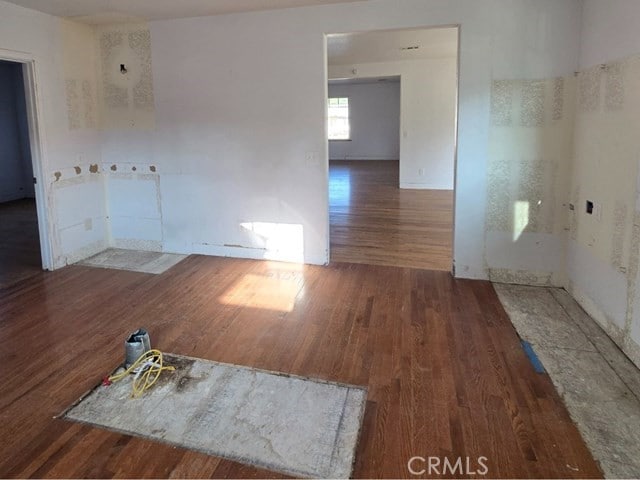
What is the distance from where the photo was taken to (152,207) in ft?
17.3

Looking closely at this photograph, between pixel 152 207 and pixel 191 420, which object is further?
pixel 152 207

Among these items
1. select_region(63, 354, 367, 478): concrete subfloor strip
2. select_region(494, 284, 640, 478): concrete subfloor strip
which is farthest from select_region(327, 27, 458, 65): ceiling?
select_region(63, 354, 367, 478): concrete subfloor strip

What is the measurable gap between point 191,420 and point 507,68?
3741 mm

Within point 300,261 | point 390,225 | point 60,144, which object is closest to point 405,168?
point 390,225

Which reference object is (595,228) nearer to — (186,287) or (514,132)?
(514,132)

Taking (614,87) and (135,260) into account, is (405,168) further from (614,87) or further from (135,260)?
(614,87)

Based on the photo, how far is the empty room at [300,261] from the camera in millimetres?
2166

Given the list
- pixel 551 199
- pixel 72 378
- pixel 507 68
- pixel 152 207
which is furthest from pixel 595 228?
pixel 152 207

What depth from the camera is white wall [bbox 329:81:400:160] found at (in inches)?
598

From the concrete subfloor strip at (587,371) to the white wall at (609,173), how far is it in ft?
0.41

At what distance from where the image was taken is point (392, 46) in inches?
289

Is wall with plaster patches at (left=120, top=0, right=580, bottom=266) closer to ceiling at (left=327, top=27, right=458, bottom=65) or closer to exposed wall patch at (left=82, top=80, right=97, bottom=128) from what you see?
exposed wall patch at (left=82, top=80, right=97, bottom=128)

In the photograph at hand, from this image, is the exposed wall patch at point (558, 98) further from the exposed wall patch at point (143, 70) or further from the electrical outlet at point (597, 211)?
the exposed wall patch at point (143, 70)

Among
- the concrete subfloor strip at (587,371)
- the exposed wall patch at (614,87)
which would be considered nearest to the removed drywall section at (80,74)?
the concrete subfloor strip at (587,371)
